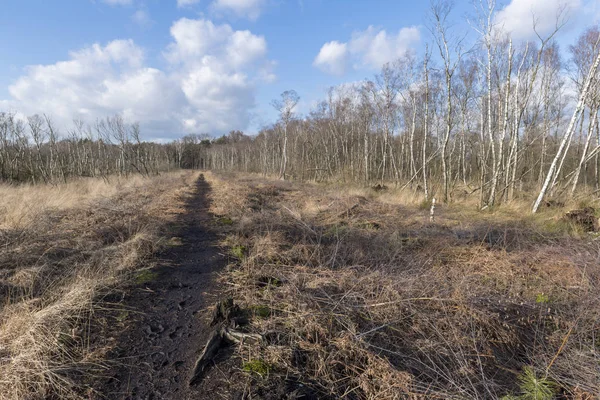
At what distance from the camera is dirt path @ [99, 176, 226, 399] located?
2.45 meters

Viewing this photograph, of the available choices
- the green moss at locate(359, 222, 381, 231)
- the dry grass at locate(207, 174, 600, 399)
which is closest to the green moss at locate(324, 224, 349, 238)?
the green moss at locate(359, 222, 381, 231)

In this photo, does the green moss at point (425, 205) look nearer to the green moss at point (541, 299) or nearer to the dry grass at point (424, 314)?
the dry grass at point (424, 314)

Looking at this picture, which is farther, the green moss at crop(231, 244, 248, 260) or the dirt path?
the green moss at crop(231, 244, 248, 260)

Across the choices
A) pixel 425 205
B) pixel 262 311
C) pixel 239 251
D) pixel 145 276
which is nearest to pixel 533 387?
pixel 262 311

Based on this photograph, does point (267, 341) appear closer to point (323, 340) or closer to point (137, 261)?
point (323, 340)

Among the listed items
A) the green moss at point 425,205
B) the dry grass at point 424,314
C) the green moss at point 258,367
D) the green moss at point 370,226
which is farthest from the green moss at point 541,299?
the green moss at point 425,205

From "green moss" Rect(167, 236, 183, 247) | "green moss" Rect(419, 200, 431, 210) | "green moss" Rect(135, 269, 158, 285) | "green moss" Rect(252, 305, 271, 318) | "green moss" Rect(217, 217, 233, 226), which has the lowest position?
"green moss" Rect(135, 269, 158, 285)

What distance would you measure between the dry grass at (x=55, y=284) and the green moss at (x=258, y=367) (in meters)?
1.27

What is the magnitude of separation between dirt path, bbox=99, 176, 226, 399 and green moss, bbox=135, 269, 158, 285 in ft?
0.17

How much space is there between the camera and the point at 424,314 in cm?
324

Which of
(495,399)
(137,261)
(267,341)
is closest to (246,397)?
(267,341)

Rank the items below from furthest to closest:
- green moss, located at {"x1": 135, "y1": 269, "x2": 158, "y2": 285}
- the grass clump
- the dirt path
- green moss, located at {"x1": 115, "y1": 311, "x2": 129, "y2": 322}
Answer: green moss, located at {"x1": 135, "y1": 269, "x2": 158, "y2": 285}, green moss, located at {"x1": 115, "y1": 311, "x2": 129, "y2": 322}, the dirt path, the grass clump

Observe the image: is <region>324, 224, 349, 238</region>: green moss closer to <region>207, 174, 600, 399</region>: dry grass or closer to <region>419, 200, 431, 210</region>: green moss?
<region>207, 174, 600, 399</region>: dry grass

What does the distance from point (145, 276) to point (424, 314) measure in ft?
13.2
